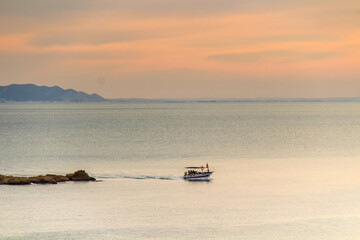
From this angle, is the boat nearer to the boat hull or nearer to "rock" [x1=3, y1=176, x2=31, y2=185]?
the boat hull

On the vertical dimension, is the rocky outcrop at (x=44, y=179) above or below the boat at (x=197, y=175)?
below

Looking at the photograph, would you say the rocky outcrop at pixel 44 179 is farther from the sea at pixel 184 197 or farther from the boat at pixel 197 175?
the boat at pixel 197 175

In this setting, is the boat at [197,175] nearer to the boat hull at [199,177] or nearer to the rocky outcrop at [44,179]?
the boat hull at [199,177]

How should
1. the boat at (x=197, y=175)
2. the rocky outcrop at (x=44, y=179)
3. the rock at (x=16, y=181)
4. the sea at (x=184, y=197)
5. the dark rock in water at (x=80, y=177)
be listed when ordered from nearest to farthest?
the sea at (x=184, y=197)
the rock at (x=16, y=181)
the rocky outcrop at (x=44, y=179)
the dark rock in water at (x=80, y=177)
the boat at (x=197, y=175)

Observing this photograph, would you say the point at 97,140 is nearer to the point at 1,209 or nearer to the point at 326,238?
the point at 1,209

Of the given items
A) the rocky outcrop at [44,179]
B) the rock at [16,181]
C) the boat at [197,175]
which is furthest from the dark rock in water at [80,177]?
the boat at [197,175]

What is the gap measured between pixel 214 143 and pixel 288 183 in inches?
2204

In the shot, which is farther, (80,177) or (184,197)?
(80,177)

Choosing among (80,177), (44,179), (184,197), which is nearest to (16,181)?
(44,179)

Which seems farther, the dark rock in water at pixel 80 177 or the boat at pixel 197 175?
the boat at pixel 197 175

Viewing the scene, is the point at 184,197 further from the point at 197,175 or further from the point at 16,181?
the point at 16,181

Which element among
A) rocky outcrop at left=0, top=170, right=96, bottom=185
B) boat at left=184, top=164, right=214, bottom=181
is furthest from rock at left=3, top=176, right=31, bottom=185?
boat at left=184, top=164, right=214, bottom=181

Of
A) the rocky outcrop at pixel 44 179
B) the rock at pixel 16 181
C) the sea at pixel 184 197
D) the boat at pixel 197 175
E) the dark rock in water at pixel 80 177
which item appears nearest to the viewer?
the sea at pixel 184 197

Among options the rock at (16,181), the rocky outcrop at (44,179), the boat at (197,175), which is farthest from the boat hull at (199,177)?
the rock at (16,181)
